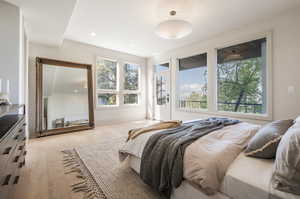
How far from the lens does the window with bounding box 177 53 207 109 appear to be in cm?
447

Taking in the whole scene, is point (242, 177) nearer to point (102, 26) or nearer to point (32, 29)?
point (102, 26)

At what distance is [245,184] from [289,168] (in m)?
0.26

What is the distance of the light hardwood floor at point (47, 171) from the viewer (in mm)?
1557

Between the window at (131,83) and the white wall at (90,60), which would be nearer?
the white wall at (90,60)

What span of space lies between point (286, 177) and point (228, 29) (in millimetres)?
3746

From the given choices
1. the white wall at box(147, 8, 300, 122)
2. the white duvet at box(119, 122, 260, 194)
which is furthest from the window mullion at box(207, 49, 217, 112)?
the white duvet at box(119, 122, 260, 194)

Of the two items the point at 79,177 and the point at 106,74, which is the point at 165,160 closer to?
the point at 79,177

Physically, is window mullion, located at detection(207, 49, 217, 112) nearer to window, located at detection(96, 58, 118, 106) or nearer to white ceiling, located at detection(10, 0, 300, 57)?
white ceiling, located at detection(10, 0, 300, 57)

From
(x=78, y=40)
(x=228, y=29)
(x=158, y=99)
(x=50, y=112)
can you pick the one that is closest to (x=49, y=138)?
(x=50, y=112)

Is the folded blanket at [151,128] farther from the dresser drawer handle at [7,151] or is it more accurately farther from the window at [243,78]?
the window at [243,78]

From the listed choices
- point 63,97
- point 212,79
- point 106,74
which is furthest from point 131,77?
point 212,79

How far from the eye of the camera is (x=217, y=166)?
1070 mm

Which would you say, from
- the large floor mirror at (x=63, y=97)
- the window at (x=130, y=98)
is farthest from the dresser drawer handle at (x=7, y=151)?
the window at (x=130, y=98)

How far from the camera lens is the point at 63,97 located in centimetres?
411
